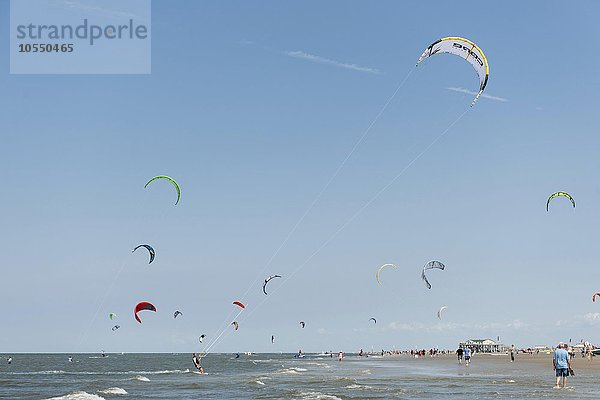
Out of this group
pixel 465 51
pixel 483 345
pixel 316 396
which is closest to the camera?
pixel 465 51

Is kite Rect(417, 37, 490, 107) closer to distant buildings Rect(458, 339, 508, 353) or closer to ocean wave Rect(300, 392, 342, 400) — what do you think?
ocean wave Rect(300, 392, 342, 400)

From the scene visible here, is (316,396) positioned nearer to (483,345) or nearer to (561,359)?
(561,359)

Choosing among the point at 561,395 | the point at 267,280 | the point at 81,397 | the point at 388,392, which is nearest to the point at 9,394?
the point at 81,397

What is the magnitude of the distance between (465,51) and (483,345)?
72.7 metres

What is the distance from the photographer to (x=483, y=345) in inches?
3415

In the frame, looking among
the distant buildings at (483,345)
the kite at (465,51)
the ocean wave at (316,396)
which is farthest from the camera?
the distant buildings at (483,345)

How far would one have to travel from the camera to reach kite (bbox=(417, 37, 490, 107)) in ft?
65.6

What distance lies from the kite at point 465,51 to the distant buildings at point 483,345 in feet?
224

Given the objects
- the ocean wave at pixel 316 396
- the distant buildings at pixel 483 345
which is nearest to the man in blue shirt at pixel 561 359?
the ocean wave at pixel 316 396

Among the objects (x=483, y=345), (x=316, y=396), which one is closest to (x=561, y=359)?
(x=316, y=396)

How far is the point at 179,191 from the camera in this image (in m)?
Result: 28.2

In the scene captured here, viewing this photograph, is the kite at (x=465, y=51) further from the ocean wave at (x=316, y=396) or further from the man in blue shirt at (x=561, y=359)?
the ocean wave at (x=316, y=396)

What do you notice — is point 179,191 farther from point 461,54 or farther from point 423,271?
point 423,271

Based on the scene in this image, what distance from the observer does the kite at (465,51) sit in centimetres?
2000
